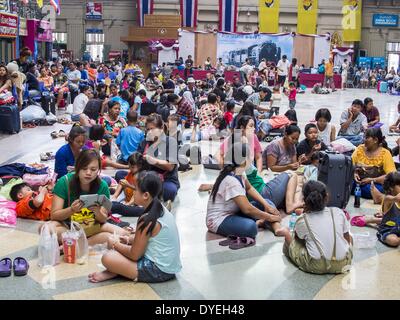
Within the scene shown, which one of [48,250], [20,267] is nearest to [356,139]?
[48,250]

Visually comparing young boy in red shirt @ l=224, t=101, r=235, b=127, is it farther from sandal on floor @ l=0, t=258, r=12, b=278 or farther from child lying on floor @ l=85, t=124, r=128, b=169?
sandal on floor @ l=0, t=258, r=12, b=278

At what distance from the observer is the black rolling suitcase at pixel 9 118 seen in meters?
12.3

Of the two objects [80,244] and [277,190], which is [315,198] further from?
[80,244]

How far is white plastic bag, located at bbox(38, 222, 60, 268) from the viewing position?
5.17 m

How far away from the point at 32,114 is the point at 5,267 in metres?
9.58

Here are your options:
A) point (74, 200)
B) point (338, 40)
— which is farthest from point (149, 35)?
point (74, 200)

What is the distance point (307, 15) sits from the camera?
37156mm

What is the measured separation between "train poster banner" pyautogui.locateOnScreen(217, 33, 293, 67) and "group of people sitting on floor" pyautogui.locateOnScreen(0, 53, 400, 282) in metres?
21.0

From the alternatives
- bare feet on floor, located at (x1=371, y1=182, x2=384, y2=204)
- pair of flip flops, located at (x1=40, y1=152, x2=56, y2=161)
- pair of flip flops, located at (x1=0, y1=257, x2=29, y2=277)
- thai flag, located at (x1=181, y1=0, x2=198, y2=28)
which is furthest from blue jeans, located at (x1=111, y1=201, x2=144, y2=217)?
thai flag, located at (x1=181, y1=0, x2=198, y2=28)

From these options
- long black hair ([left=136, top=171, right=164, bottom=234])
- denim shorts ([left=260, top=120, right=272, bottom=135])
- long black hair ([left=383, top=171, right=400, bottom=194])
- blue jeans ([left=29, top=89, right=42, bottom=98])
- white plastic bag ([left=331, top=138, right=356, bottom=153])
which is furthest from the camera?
blue jeans ([left=29, top=89, right=42, bottom=98])

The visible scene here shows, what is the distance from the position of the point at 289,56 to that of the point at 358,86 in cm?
430

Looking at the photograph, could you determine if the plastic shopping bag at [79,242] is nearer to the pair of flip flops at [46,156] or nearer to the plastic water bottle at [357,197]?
the plastic water bottle at [357,197]

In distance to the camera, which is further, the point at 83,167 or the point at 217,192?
the point at 217,192
